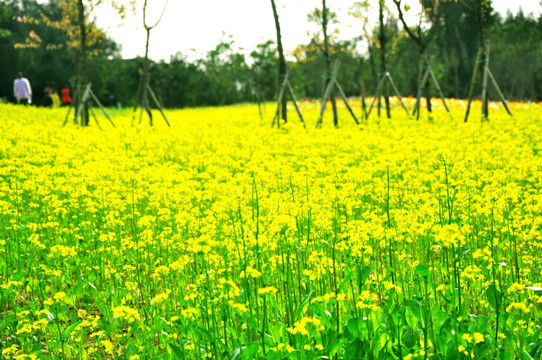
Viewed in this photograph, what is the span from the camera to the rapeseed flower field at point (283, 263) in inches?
148

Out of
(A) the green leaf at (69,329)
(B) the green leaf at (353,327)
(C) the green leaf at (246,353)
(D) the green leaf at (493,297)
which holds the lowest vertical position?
(A) the green leaf at (69,329)

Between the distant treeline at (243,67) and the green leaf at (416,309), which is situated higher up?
the distant treeline at (243,67)

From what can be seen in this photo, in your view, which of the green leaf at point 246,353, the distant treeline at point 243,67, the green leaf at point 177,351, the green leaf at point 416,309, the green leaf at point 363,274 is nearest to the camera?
the green leaf at point 246,353

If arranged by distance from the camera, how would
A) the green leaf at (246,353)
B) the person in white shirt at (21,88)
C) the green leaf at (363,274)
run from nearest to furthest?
the green leaf at (246,353) < the green leaf at (363,274) < the person in white shirt at (21,88)

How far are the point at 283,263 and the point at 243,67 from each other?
5208 cm

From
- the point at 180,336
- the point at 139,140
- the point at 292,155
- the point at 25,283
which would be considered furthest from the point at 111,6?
the point at 180,336

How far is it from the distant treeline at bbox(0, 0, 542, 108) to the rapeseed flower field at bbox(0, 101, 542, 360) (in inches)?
1346

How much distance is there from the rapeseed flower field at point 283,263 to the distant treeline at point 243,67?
112ft

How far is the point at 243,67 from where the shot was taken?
5538cm

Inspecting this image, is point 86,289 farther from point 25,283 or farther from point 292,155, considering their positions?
point 292,155

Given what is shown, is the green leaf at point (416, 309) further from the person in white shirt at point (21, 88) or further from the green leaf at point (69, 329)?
the person in white shirt at point (21, 88)

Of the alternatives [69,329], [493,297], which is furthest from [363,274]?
[69,329]

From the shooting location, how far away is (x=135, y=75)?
4806cm

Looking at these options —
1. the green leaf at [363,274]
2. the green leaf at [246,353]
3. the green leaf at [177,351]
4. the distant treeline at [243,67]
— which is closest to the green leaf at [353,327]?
the green leaf at [363,274]
